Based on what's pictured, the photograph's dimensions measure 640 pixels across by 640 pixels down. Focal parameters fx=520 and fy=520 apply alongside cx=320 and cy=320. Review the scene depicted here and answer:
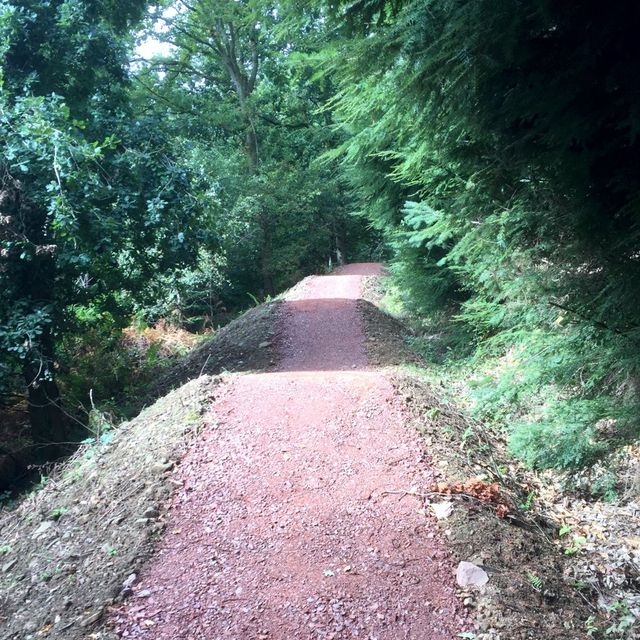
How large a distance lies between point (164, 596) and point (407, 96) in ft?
12.2

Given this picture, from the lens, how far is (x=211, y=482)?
4406 millimetres

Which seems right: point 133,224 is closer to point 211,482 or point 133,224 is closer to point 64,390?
point 64,390

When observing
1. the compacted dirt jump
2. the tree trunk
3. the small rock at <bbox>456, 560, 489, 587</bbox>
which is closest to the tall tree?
the tree trunk

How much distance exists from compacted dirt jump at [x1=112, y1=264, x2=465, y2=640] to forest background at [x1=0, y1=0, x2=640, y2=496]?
5.68 feet

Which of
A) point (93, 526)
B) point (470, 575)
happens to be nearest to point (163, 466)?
point (93, 526)

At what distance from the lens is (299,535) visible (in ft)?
12.3

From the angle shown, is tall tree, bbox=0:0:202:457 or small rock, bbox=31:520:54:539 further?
tall tree, bbox=0:0:202:457

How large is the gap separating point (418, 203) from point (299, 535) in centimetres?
566

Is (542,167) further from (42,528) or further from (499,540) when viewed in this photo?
(42,528)

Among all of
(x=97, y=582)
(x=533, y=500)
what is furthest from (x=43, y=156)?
(x=533, y=500)

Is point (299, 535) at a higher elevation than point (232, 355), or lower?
lower

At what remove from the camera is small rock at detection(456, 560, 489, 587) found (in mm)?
3314

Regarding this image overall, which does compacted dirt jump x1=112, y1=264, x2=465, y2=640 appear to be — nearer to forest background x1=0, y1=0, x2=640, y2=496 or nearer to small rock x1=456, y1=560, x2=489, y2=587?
small rock x1=456, y1=560, x2=489, y2=587

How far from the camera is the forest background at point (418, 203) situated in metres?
3.20
